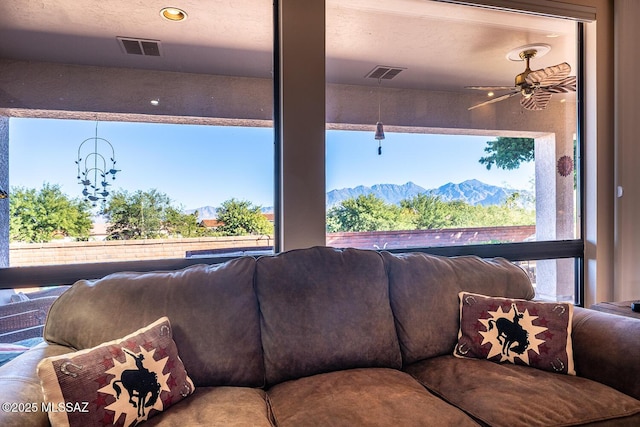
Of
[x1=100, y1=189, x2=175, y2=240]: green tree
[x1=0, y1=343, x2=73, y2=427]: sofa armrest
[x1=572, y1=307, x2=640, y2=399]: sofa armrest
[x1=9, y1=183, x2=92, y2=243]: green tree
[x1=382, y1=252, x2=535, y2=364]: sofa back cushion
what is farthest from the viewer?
[x1=100, y1=189, x2=175, y2=240]: green tree

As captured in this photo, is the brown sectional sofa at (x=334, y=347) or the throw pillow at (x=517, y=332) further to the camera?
the throw pillow at (x=517, y=332)

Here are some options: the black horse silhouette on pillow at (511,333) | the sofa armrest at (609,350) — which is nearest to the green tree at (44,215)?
the black horse silhouette on pillow at (511,333)

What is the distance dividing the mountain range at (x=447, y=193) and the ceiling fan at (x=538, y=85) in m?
0.74

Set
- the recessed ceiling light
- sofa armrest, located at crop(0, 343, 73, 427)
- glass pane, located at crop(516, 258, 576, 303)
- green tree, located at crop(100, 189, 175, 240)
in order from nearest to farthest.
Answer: sofa armrest, located at crop(0, 343, 73, 427) < green tree, located at crop(100, 189, 175, 240) < the recessed ceiling light < glass pane, located at crop(516, 258, 576, 303)

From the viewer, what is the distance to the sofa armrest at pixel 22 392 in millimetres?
982

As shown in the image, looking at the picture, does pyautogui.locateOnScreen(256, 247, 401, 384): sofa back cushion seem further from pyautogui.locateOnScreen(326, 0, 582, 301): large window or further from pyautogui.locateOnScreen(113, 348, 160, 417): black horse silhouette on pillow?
pyautogui.locateOnScreen(326, 0, 582, 301): large window

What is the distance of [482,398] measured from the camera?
1.32 m

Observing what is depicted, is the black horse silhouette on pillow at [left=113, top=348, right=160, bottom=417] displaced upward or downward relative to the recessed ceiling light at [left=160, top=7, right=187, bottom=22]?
downward

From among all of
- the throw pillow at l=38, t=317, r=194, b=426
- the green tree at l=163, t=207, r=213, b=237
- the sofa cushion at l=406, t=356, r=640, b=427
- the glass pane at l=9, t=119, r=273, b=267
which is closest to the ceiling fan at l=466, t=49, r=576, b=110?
the glass pane at l=9, t=119, r=273, b=267

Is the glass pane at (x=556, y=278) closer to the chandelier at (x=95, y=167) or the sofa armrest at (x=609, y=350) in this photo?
the sofa armrest at (x=609, y=350)

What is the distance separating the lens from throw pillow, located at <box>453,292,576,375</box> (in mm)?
1586

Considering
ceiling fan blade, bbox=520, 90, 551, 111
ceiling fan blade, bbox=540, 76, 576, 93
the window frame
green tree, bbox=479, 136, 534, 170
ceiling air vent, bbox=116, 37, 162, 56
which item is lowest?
the window frame

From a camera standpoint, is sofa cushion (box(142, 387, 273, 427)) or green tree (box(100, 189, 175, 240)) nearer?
sofa cushion (box(142, 387, 273, 427))

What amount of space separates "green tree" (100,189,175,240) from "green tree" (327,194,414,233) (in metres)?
1.08
